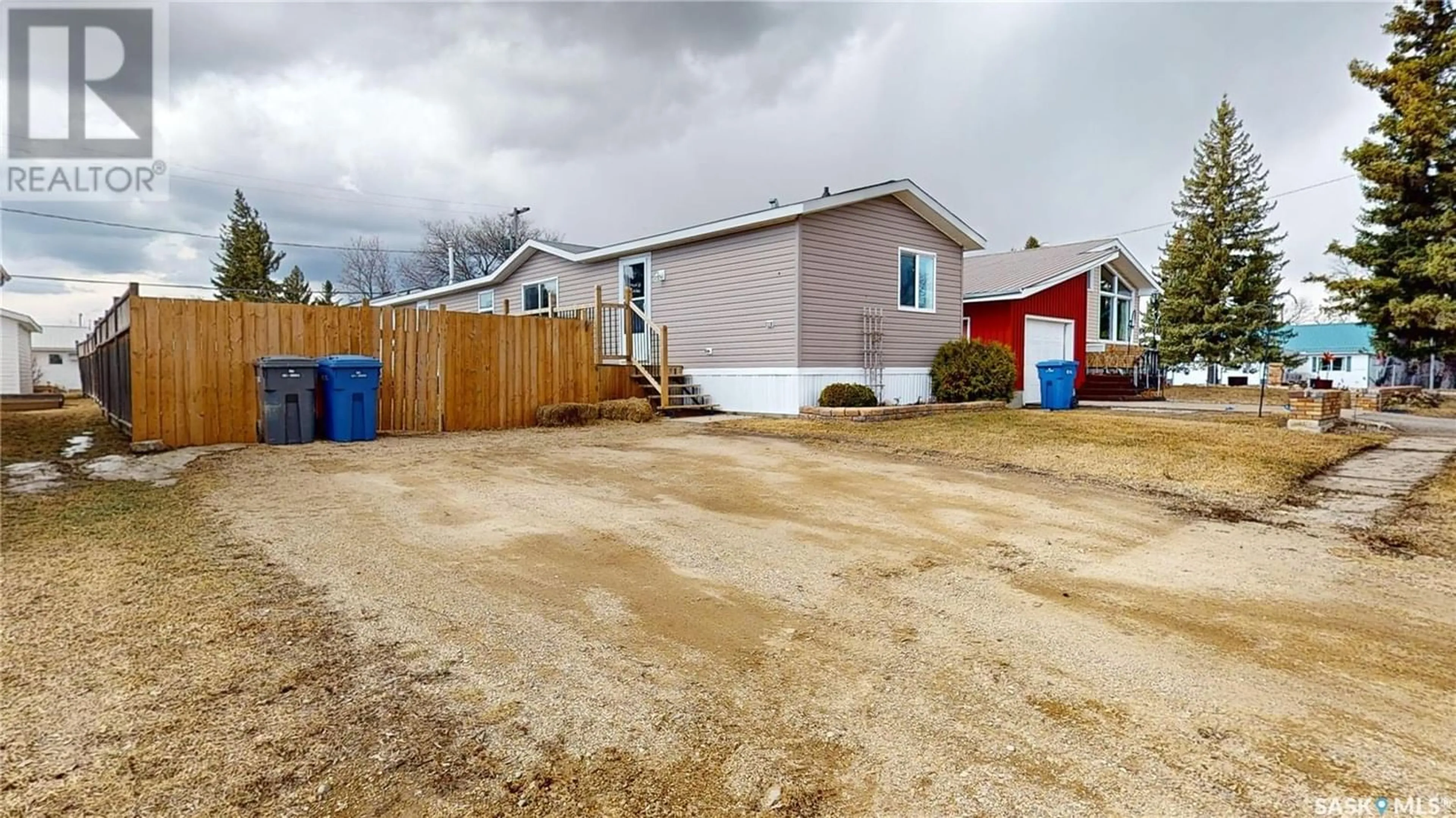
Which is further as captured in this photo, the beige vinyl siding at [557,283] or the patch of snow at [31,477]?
the beige vinyl siding at [557,283]

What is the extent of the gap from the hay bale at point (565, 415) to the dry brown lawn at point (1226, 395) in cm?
1489

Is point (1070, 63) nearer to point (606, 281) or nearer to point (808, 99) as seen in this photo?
point (808, 99)

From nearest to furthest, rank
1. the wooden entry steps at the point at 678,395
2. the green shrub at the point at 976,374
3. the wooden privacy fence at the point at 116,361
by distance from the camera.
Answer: the wooden privacy fence at the point at 116,361, the wooden entry steps at the point at 678,395, the green shrub at the point at 976,374

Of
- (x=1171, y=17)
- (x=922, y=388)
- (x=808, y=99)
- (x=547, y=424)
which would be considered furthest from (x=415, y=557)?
(x=1171, y=17)

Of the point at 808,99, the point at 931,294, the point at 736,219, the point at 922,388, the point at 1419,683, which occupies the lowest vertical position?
the point at 1419,683

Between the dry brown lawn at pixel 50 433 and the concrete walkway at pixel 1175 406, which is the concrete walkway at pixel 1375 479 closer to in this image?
the concrete walkway at pixel 1175 406

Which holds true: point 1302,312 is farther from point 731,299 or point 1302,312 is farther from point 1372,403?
point 731,299

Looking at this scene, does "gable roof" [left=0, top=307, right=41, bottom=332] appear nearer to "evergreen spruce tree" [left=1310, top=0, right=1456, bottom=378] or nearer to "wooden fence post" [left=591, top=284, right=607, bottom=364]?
"wooden fence post" [left=591, top=284, right=607, bottom=364]

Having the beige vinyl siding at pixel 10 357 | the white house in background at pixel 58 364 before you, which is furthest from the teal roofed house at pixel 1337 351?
the white house in background at pixel 58 364

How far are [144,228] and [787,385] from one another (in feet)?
103

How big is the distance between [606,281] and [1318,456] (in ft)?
42.7

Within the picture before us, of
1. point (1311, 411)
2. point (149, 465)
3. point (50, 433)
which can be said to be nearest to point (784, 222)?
point (1311, 411)

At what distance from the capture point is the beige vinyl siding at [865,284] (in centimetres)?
1205

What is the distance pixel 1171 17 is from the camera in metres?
13.5
